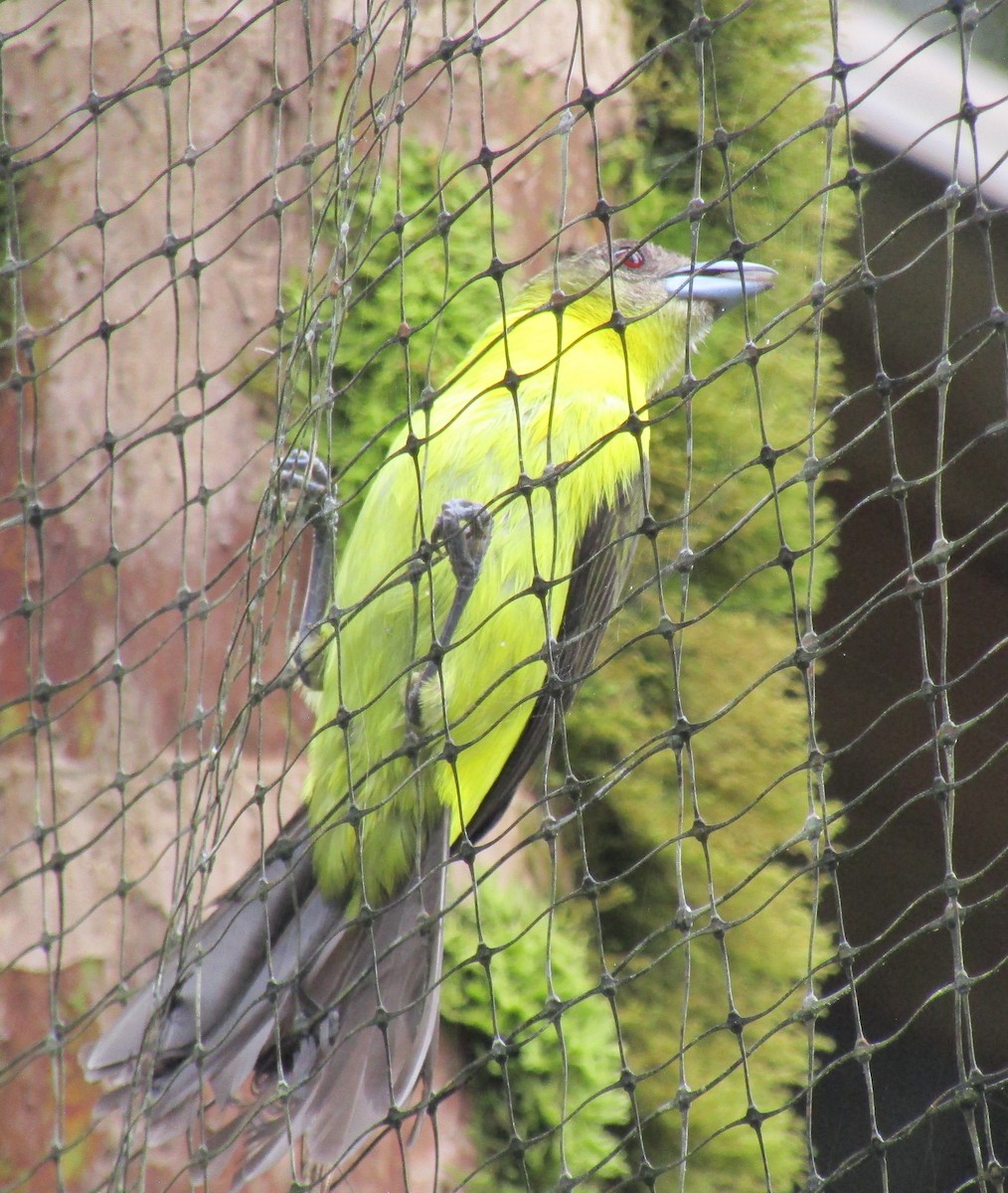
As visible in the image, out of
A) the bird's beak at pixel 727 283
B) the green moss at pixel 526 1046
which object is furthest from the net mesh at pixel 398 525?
the bird's beak at pixel 727 283

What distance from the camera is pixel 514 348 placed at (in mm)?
3826

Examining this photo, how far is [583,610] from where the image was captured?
385 cm

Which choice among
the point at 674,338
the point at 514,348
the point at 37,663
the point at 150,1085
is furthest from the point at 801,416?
the point at 150,1085

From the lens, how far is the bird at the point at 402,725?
3.06 meters

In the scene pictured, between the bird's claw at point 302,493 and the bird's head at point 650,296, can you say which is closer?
the bird's claw at point 302,493

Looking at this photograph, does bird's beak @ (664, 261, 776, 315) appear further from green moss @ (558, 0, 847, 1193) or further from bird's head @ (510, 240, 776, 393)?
green moss @ (558, 0, 847, 1193)

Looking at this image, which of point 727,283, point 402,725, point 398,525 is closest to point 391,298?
point 398,525

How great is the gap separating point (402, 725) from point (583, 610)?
0.57 meters

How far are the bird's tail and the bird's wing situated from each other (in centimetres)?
43

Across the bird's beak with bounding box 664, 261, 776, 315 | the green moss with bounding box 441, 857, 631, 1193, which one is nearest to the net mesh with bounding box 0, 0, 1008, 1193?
the green moss with bounding box 441, 857, 631, 1193

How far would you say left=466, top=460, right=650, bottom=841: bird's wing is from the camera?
3.74m

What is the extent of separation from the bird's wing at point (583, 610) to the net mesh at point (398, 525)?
0.04m

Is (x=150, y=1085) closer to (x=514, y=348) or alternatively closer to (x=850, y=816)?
(x=514, y=348)

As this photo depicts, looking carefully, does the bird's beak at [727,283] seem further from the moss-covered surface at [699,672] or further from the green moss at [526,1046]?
the green moss at [526,1046]
